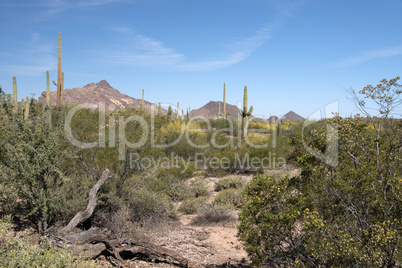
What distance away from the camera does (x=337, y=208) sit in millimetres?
4445

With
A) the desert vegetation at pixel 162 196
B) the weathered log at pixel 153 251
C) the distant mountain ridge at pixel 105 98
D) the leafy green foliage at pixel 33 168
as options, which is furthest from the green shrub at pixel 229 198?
the distant mountain ridge at pixel 105 98

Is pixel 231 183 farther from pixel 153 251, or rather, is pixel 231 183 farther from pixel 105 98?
pixel 105 98

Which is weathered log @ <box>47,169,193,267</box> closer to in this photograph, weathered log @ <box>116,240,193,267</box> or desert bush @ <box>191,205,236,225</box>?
weathered log @ <box>116,240,193,267</box>

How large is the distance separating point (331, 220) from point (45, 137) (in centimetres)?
566

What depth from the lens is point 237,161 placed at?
52.3 feet

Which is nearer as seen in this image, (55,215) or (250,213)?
(250,213)

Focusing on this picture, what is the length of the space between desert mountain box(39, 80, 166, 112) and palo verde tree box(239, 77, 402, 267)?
49.8 metres

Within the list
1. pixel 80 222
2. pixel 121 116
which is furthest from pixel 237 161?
pixel 80 222

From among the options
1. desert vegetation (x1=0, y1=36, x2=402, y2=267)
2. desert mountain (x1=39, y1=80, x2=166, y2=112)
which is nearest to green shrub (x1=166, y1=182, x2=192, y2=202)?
desert vegetation (x1=0, y1=36, x2=402, y2=267)

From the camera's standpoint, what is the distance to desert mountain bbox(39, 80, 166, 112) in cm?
5567

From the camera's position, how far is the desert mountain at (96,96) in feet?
183

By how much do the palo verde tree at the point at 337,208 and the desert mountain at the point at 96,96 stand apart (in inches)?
1962

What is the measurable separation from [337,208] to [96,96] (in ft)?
200

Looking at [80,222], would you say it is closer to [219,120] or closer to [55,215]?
[55,215]
